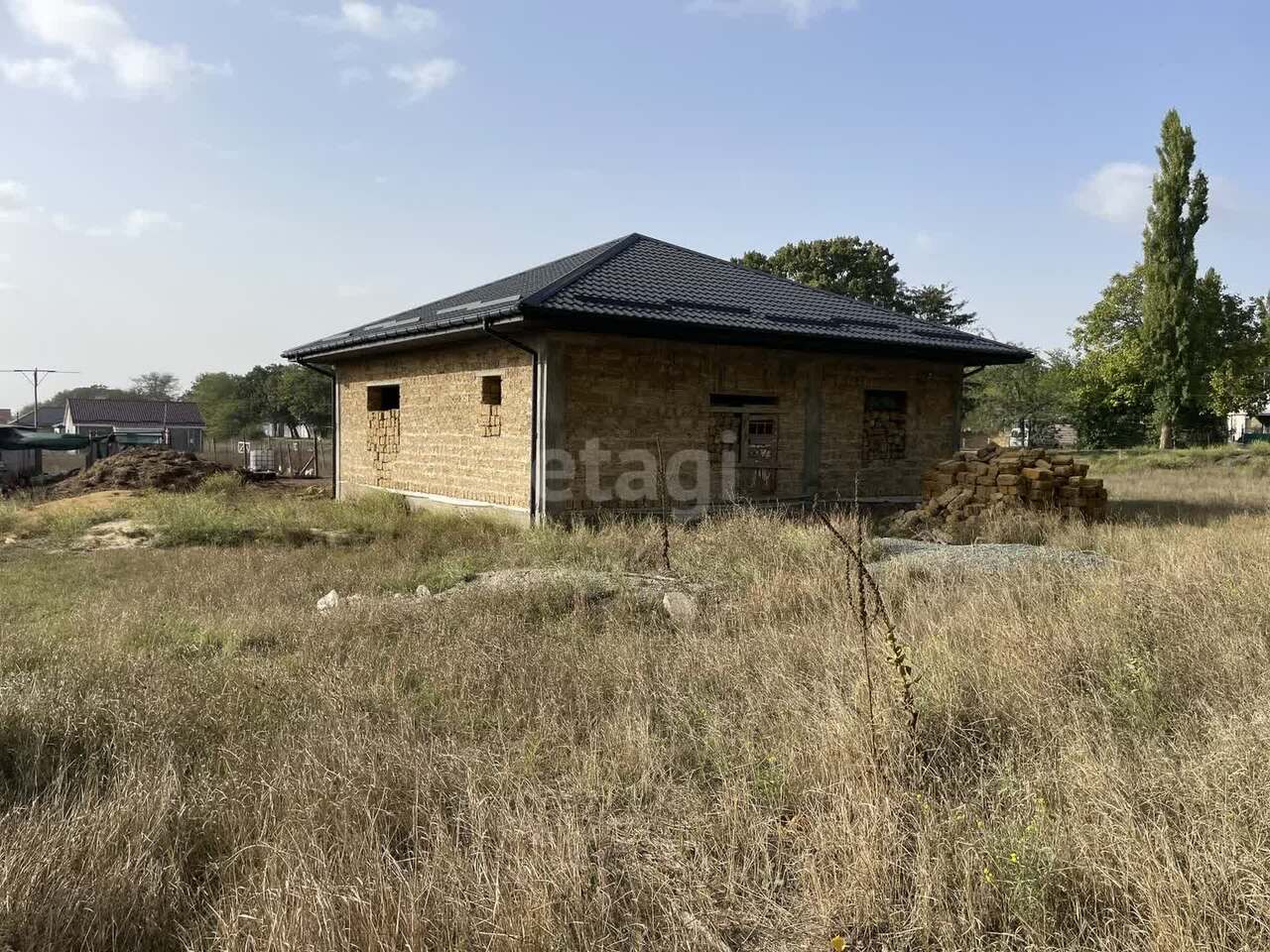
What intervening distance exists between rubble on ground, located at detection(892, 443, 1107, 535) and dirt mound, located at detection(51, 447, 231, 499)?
15649 millimetres

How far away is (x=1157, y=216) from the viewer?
35531mm

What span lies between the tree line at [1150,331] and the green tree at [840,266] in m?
0.05

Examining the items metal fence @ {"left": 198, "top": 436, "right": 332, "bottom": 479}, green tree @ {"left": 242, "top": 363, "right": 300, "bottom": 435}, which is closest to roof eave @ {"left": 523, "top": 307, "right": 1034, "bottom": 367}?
metal fence @ {"left": 198, "top": 436, "right": 332, "bottom": 479}

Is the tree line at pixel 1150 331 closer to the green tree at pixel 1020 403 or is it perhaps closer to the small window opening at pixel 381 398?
the green tree at pixel 1020 403

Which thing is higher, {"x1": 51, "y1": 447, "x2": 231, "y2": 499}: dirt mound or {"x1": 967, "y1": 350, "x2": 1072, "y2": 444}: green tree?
{"x1": 967, "y1": 350, "x2": 1072, "y2": 444}: green tree

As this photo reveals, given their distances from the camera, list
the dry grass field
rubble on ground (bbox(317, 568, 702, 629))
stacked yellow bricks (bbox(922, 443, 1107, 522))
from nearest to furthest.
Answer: the dry grass field, rubble on ground (bbox(317, 568, 702, 629)), stacked yellow bricks (bbox(922, 443, 1107, 522))

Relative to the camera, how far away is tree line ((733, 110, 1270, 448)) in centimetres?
3519

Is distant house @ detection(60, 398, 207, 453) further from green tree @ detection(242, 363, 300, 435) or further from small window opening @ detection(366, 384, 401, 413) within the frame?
small window opening @ detection(366, 384, 401, 413)

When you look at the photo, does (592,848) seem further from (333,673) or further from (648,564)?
(648,564)

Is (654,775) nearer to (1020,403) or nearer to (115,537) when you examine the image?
(115,537)

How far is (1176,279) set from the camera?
35281 mm

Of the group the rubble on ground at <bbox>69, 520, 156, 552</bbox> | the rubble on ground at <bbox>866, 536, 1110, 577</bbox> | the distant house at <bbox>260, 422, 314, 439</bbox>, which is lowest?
the rubble on ground at <bbox>69, 520, 156, 552</bbox>

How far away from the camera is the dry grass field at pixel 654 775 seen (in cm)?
237

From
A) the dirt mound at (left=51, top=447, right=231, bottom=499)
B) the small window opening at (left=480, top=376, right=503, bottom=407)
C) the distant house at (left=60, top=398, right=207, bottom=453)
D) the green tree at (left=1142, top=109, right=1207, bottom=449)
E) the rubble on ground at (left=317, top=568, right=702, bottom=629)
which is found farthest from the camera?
the distant house at (left=60, top=398, right=207, bottom=453)
